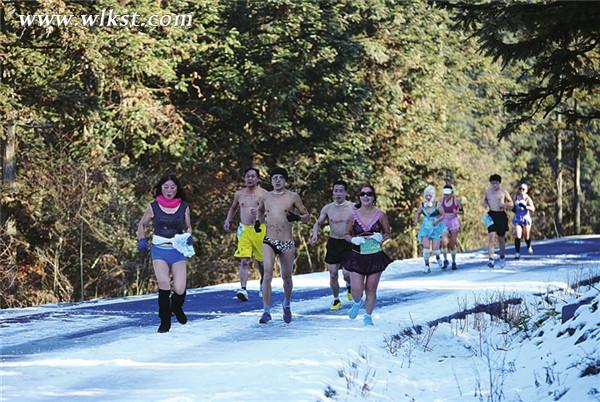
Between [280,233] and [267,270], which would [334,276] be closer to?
[280,233]

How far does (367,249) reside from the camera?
12.8 meters

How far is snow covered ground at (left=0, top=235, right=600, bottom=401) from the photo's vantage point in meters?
8.86

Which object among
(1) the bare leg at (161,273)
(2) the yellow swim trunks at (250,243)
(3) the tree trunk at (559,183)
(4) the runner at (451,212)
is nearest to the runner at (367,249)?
(1) the bare leg at (161,273)

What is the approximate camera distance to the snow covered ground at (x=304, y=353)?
29.1ft

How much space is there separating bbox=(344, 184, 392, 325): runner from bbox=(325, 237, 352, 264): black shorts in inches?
44.6

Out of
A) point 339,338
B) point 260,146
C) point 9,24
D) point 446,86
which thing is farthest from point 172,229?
point 446,86

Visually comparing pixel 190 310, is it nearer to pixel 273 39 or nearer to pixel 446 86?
pixel 273 39

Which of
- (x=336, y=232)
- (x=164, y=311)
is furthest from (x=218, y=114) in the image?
(x=164, y=311)

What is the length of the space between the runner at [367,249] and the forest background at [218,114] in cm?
563

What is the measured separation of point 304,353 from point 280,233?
2.68 m

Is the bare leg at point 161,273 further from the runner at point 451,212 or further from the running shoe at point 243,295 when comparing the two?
the runner at point 451,212

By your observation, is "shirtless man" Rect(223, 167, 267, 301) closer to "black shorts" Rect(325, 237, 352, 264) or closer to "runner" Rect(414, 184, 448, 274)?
"black shorts" Rect(325, 237, 352, 264)

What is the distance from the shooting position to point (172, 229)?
39.4ft

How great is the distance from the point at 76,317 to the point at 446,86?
29.6 meters
